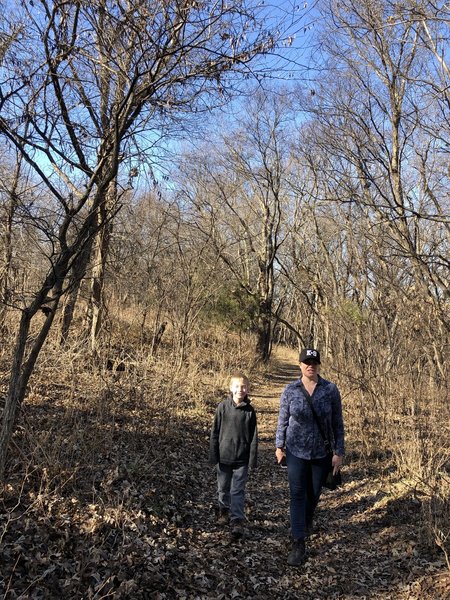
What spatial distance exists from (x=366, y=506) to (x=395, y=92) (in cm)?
677

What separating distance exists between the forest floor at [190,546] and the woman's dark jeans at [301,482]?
1.28 feet

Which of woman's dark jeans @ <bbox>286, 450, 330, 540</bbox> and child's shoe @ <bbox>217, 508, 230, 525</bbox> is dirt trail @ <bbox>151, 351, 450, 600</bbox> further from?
woman's dark jeans @ <bbox>286, 450, 330, 540</bbox>

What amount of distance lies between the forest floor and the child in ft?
0.89

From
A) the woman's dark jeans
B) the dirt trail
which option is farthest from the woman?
the dirt trail

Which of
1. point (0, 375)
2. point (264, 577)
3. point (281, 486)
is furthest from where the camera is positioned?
point (0, 375)

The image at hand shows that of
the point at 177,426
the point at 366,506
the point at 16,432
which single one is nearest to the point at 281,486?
the point at 366,506

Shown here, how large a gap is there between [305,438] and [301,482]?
39cm

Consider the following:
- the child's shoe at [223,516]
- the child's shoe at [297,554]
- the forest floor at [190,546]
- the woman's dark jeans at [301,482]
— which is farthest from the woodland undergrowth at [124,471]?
the woman's dark jeans at [301,482]

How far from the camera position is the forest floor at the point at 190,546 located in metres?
3.51

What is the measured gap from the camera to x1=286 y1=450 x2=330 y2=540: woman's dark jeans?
13.8 feet

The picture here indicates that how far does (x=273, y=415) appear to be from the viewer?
10.9m

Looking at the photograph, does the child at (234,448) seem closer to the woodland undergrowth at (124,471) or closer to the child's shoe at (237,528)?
the child's shoe at (237,528)

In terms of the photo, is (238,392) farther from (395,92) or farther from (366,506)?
(395,92)

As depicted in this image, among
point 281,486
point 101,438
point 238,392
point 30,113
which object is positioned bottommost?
point 281,486
